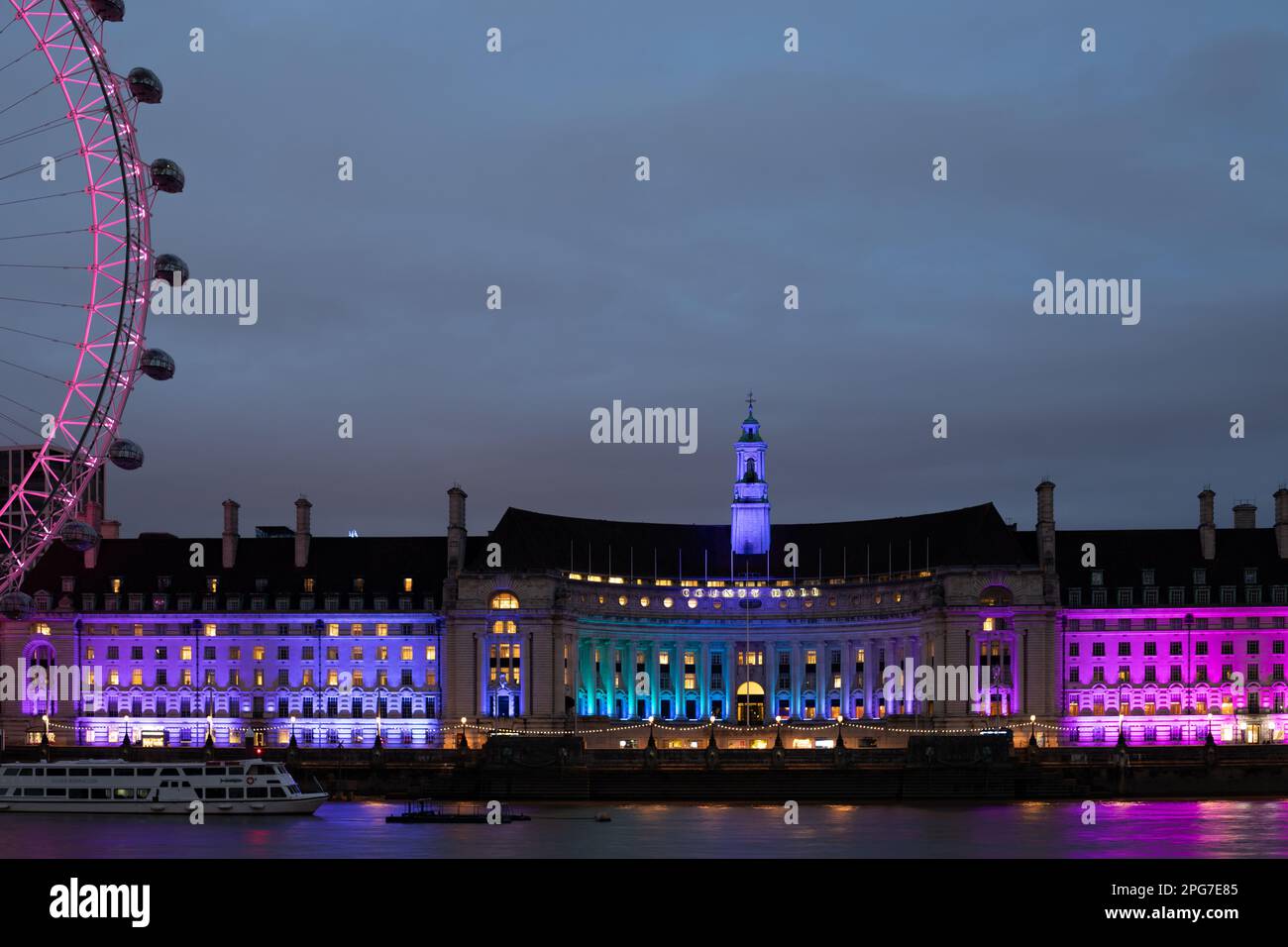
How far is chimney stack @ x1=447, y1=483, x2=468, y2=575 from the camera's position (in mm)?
182125

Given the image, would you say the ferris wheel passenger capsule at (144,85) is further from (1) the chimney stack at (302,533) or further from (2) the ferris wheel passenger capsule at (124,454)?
(1) the chimney stack at (302,533)

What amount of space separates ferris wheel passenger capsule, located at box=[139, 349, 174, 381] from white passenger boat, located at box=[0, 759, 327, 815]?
1292 inches

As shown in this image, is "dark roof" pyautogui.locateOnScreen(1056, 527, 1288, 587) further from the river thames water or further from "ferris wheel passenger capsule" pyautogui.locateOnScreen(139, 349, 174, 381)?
"ferris wheel passenger capsule" pyautogui.locateOnScreen(139, 349, 174, 381)

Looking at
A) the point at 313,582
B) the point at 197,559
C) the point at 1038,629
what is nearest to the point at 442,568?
the point at 313,582

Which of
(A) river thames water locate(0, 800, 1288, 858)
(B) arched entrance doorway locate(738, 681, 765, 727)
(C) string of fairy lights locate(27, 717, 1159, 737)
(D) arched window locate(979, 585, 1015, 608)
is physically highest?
(D) arched window locate(979, 585, 1015, 608)

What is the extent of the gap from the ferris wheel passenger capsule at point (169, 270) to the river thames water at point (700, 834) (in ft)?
89.4

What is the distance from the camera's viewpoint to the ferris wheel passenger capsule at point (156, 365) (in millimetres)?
93188

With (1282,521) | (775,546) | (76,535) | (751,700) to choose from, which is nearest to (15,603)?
(76,535)

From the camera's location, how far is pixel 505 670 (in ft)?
583

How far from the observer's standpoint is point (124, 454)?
300 ft

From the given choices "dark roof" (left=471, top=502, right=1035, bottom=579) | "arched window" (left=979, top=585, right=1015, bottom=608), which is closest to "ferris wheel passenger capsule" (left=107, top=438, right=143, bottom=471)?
"dark roof" (left=471, top=502, right=1035, bottom=579)

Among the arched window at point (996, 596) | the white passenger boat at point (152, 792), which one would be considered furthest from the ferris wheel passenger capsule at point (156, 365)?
the arched window at point (996, 596)

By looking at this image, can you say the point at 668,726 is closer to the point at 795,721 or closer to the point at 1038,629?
the point at 795,721
